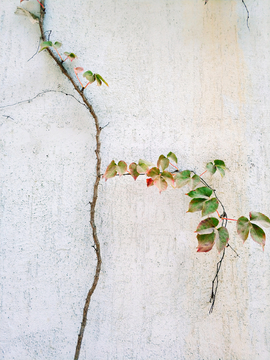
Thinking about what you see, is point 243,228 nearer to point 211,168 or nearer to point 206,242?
point 206,242

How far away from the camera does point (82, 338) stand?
120 centimetres

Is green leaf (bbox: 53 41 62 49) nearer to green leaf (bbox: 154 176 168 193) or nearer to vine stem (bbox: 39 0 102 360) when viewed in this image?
vine stem (bbox: 39 0 102 360)

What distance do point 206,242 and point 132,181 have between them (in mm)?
459

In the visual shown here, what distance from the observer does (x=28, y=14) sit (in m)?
1.30

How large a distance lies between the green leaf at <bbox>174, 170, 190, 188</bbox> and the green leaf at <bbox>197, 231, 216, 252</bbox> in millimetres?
246

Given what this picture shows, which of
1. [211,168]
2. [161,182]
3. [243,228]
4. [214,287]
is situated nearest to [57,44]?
[161,182]

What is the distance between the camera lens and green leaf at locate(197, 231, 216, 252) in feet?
3.36

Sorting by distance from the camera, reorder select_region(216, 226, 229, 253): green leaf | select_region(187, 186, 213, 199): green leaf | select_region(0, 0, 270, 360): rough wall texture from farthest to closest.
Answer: select_region(0, 0, 270, 360): rough wall texture, select_region(187, 186, 213, 199): green leaf, select_region(216, 226, 229, 253): green leaf

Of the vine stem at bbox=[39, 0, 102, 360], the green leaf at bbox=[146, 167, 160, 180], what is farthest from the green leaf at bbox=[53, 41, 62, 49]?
the green leaf at bbox=[146, 167, 160, 180]

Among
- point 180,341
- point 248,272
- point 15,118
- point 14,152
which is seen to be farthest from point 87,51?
point 180,341

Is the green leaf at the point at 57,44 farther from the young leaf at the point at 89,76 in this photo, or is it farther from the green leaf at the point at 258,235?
the green leaf at the point at 258,235

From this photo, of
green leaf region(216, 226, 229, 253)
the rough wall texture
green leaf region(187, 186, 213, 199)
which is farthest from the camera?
the rough wall texture

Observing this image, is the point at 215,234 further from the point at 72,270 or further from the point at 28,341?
the point at 28,341

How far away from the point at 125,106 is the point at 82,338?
1.13 meters
